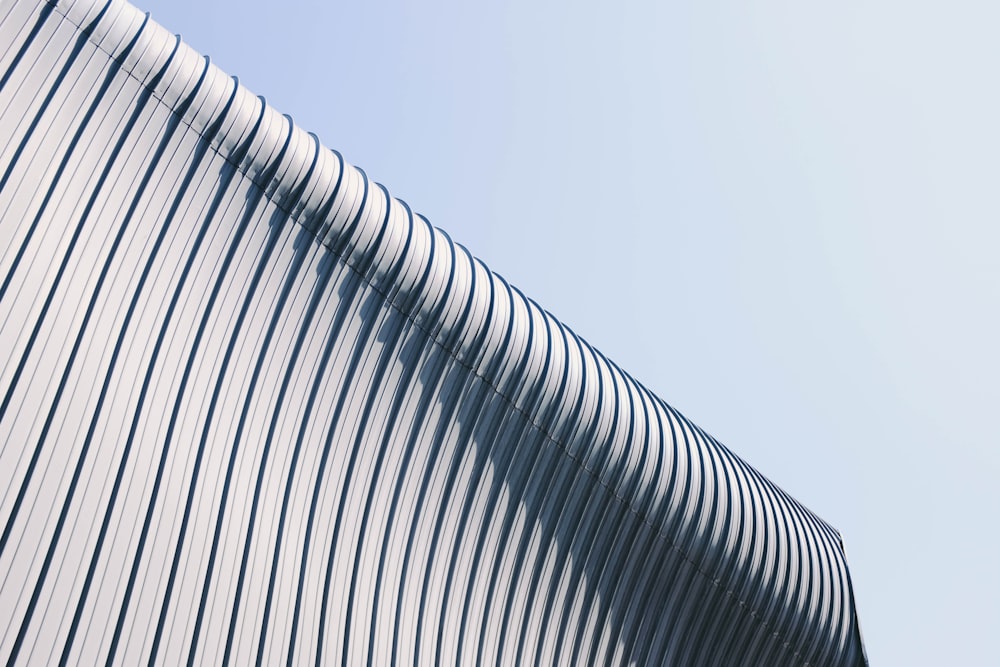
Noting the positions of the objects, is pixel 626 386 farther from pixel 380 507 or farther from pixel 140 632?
pixel 140 632

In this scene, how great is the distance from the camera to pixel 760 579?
467 inches

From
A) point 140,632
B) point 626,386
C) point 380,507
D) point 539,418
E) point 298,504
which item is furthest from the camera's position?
point 626,386

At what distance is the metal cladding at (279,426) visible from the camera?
718cm

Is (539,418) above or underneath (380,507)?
above

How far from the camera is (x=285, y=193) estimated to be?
895cm

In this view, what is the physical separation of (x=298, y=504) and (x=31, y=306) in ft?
9.09

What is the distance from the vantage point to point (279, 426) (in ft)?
28.0

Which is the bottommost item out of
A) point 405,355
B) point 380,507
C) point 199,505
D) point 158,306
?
point 199,505

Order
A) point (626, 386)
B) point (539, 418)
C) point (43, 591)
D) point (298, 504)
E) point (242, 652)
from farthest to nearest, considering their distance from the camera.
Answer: point (626, 386) → point (539, 418) → point (298, 504) → point (242, 652) → point (43, 591)

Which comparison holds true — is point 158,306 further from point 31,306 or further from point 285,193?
point 285,193

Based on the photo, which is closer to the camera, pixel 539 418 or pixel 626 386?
pixel 539 418

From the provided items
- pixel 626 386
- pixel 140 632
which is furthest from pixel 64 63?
pixel 626 386

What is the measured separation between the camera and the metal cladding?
283 inches

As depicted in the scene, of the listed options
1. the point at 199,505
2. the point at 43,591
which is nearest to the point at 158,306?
the point at 199,505
